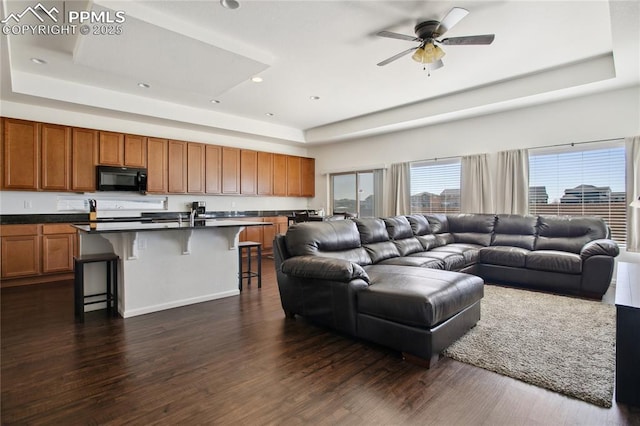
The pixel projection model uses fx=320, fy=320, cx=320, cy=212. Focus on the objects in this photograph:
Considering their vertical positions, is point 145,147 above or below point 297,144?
below

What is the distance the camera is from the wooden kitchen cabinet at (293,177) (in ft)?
27.9

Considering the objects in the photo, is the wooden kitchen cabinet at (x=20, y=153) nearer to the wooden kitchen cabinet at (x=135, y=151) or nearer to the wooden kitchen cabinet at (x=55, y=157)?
the wooden kitchen cabinet at (x=55, y=157)

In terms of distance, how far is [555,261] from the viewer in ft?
13.9

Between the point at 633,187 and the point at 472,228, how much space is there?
215cm

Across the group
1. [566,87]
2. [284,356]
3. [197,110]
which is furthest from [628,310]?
[197,110]

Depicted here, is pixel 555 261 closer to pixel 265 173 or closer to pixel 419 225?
pixel 419 225

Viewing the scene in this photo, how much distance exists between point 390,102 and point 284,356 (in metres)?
4.96

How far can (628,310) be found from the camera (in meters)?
1.86

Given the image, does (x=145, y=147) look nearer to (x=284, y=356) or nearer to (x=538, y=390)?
(x=284, y=356)

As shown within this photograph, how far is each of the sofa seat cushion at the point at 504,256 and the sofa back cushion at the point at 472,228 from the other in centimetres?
39

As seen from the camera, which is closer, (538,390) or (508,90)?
(538,390)

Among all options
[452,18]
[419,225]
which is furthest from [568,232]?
[452,18]

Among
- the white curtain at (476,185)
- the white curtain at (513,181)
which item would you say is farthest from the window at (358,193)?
the white curtain at (513,181)

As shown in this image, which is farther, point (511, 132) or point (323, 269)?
point (511, 132)
